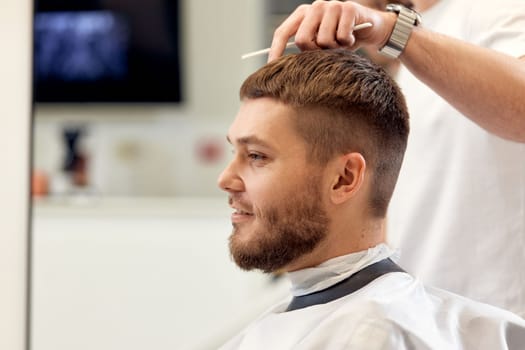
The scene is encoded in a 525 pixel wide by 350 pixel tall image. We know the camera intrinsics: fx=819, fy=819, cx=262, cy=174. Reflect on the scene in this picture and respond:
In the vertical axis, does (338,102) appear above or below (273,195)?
above

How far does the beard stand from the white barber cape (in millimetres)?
56

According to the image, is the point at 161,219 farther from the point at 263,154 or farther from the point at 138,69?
the point at 263,154

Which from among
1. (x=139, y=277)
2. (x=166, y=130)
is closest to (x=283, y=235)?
(x=139, y=277)

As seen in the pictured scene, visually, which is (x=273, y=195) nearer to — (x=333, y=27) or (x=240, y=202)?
(x=240, y=202)

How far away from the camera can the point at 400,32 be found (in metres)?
1.35

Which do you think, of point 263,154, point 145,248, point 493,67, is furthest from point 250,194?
point 145,248

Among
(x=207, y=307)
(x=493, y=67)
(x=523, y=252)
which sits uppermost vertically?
(x=493, y=67)

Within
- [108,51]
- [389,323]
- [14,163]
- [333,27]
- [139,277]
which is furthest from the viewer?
[108,51]

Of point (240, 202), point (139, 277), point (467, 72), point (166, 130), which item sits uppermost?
point (467, 72)

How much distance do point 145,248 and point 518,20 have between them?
99.2 inches

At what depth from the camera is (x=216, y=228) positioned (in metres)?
3.81

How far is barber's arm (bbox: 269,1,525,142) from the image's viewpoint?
4.40 ft

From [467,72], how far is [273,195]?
379 millimetres

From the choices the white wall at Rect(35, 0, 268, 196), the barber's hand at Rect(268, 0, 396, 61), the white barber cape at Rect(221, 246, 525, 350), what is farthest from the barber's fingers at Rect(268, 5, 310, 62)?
the white wall at Rect(35, 0, 268, 196)
